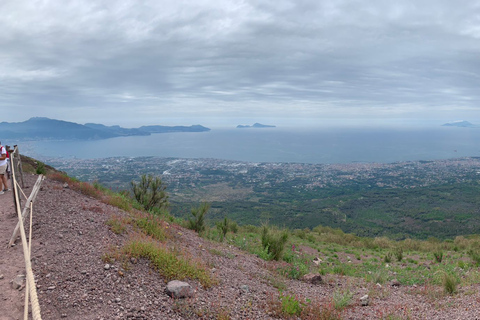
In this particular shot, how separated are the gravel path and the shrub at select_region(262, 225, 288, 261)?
1604 mm

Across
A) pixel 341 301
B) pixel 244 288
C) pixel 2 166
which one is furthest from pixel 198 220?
pixel 341 301

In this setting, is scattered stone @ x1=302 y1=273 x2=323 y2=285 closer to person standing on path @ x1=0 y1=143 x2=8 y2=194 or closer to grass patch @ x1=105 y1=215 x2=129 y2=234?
grass patch @ x1=105 y1=215 x2=129 y2=234

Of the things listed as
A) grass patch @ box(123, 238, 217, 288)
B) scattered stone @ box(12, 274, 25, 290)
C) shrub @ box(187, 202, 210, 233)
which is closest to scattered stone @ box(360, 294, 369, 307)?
grass patch @ box(123, 238, 217, 288)

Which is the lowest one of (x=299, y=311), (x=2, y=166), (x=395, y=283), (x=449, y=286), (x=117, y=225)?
(x=395, y=283)

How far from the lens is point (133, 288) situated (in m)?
4.20

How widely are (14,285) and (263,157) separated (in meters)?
147

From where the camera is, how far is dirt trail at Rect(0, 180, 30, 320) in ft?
11.6

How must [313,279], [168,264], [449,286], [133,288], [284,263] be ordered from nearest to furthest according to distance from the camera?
1. [133,288]
2. [168,264]
3. [449,286]
4. [313,279]
5. [284,263]

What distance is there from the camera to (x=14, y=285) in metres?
4.00

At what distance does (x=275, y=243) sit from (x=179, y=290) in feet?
17.1

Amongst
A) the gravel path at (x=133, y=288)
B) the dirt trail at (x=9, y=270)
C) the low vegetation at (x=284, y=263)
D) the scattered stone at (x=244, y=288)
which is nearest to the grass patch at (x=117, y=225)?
the low vegetation at (x=284, y=263)

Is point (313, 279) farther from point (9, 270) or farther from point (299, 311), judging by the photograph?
point (9, 270)

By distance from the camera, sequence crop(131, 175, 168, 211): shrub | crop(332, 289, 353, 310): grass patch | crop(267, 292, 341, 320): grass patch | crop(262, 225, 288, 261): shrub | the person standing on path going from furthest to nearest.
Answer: crop(131, 175, 168, 211): shrub
the person standing on path
crop(262, 225, 288, 261): shrub
crop(332, 289, 353, 310): grass patch
crop(267, 292, 341, 320): grass patch

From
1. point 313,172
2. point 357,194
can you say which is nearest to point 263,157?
point 313,172
